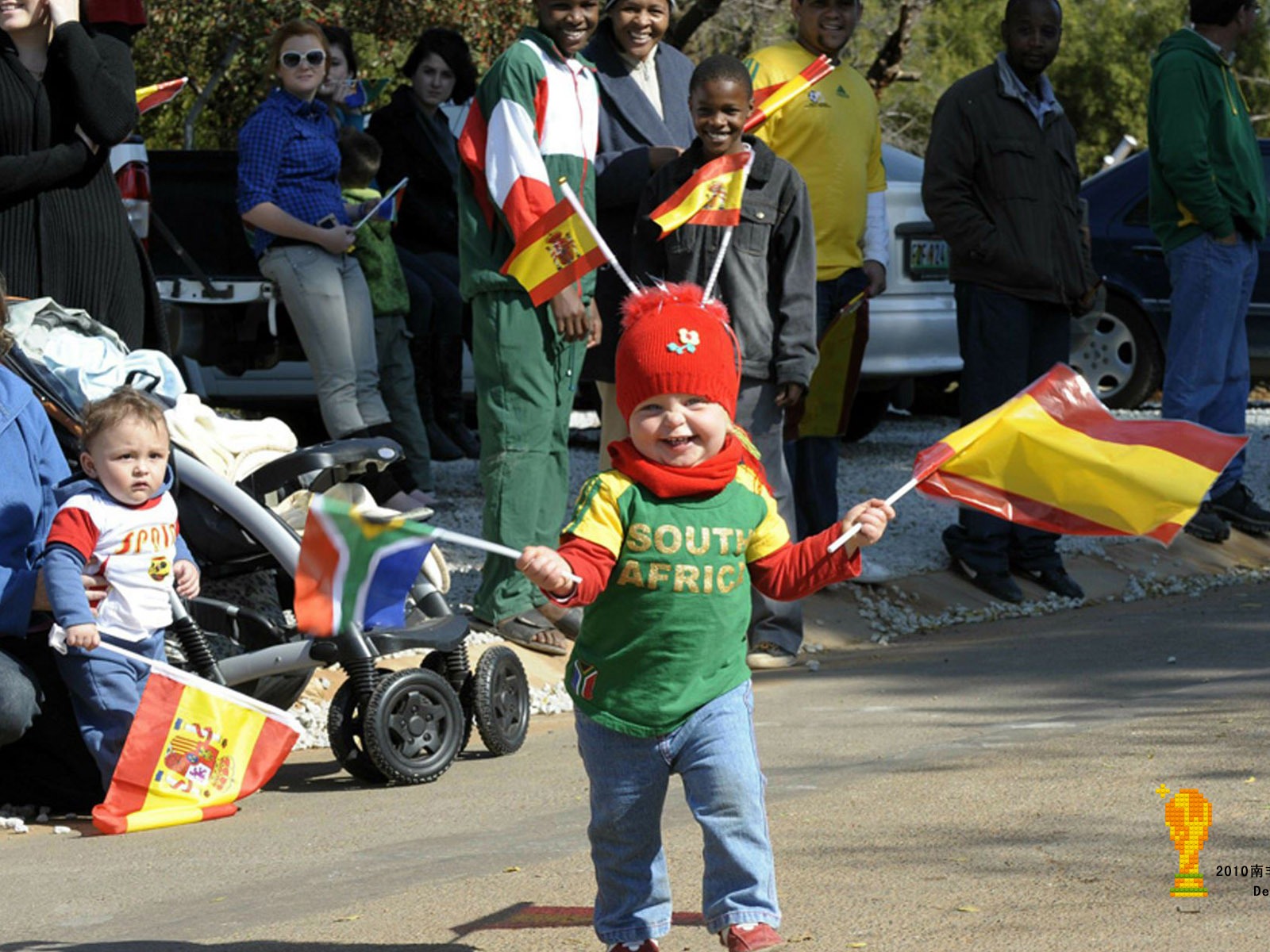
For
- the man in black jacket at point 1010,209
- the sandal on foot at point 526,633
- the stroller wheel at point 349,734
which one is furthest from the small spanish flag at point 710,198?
the man in black jacket at point 1010,209

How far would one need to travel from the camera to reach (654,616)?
3.92 m

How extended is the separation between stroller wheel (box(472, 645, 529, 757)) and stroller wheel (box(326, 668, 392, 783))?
36cm

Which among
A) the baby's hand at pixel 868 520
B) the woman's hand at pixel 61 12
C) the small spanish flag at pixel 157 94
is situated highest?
the woman's hand at pixel 61 12

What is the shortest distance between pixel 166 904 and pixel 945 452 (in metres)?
1.95

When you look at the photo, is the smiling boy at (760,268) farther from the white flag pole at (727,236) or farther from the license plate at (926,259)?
the license plate at (926,259)

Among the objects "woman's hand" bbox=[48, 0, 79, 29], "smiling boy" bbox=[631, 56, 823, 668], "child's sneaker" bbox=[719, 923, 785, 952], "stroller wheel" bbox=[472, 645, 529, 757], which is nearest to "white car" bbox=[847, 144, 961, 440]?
"smiling boy" bbox=[631, 56, 823, 668]

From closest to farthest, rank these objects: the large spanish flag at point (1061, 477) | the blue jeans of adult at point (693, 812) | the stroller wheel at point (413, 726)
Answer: the blue jeans of adult at point (693, 812)
the large spanish flag at point (1061, 477)
the stroller wheel at point (413, 726)

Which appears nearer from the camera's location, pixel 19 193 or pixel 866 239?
pixel 19 193

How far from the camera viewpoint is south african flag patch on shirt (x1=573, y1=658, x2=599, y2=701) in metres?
3.95

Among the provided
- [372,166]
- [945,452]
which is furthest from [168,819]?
[372,166]

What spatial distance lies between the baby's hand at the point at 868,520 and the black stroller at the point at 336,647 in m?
2.12

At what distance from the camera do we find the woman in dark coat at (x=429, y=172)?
1009cm

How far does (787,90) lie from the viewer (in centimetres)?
775

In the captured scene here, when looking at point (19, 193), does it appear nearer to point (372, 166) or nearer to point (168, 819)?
point (168, 819)
